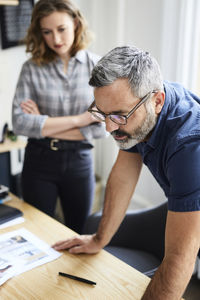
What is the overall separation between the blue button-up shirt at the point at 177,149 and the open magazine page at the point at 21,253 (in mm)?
556

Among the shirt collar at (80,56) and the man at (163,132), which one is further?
the shirt collar at (80,56)

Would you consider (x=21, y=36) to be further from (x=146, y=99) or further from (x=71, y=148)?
(x=146, y=99)

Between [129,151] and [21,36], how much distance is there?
1.96m

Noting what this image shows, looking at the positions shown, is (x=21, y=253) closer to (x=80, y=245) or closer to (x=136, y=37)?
(x=80, y=245)

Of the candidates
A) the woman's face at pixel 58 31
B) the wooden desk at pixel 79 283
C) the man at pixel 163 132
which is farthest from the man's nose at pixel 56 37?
the wooden desk at pixel 79 283

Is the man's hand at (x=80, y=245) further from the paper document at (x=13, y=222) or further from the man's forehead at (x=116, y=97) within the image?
the man's forehead at (x=116, y=97)

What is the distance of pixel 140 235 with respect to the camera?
204cm

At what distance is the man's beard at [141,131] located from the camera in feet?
3.86

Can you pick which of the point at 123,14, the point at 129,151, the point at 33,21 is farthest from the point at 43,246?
the point at 123,14

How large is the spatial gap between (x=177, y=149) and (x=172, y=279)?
378 mm

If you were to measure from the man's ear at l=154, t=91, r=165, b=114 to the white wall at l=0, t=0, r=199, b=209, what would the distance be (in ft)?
4.17

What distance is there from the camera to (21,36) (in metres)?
3.00

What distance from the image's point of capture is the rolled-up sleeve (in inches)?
76.4

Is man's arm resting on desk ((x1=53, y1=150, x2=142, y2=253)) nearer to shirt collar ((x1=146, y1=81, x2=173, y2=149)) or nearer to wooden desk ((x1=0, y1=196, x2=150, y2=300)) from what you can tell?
wooden desk ((x1=0, y1=196, x2=150, y2=300))
